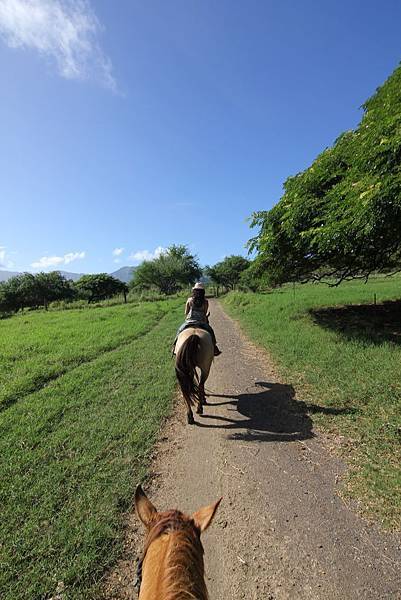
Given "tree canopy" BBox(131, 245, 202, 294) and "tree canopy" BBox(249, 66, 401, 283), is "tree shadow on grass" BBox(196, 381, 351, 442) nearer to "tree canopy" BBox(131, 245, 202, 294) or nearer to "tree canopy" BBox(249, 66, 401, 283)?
"tree canopy" BBox(249, 66, 401, 283)

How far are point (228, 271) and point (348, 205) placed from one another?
59500 mm

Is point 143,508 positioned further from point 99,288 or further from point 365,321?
point 99,288

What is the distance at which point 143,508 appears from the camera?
5.17 ft

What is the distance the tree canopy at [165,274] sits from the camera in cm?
6312

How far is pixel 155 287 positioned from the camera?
66375mm

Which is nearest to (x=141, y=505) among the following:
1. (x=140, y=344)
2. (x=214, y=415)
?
(x=214, y=415)

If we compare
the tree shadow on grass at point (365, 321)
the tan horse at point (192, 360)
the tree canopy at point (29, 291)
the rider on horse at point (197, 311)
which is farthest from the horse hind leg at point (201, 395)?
the tree canopy at point (29, 291)

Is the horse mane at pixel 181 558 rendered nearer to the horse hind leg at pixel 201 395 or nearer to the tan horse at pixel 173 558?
the tan horse at pixel 173 558

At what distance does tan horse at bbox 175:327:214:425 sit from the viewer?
17.6ft

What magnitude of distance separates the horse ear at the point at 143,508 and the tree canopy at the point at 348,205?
21.6 feet

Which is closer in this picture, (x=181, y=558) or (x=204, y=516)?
(x=181, y=558)

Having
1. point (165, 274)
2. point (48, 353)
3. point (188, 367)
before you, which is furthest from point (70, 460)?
point (165, 274)

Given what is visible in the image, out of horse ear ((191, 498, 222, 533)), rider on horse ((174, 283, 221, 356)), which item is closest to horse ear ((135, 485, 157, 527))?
horse ear ((191, 498, 222, 533))

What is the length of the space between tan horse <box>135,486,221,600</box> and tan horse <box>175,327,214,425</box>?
3.81 metres
